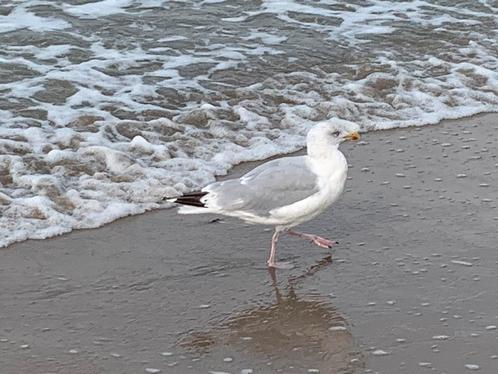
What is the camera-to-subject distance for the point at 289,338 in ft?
13.7

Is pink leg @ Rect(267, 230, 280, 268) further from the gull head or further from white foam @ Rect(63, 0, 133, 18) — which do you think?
white foam @ Rect(63, 0, 133, 18)

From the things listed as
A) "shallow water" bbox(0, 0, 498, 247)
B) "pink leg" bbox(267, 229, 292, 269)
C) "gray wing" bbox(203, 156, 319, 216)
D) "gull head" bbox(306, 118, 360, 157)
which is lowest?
"shallow water" bbox(0, 0, 498, 247)

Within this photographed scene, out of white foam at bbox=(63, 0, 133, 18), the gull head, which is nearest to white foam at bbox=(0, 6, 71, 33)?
white foam at bbox=(63, 0, 133, 18)

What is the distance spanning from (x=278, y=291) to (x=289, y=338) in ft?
1.69

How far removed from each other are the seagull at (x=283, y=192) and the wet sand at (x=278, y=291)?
24 cm

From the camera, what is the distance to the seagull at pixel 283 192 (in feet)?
16.0

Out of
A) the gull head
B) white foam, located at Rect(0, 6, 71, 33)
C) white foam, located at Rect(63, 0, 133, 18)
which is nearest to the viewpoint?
the gull head

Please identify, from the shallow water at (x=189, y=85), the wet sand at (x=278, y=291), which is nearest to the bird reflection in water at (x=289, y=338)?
the wet sand at (x=278, y=291)

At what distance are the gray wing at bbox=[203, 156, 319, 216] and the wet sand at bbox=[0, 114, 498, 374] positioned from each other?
11.6 inches

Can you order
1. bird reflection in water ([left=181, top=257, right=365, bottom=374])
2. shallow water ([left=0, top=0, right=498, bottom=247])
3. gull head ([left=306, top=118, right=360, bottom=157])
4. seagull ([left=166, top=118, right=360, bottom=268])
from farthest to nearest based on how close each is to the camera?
shallow water ([left=0, top=0, right=498, bottom=247]) < gull head ([left=306, top=118, right=360, bottom=157]) < seagull ([left=166, top=118, right=360, bottom=268]) < bird reflection in water ([left=181, top=257, right=365, bottom=374])

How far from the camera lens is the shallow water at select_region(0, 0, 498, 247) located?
602cm

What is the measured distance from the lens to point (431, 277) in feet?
15.4

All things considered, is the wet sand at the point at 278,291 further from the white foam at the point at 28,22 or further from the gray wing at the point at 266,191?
the white foam at the point at 28,22

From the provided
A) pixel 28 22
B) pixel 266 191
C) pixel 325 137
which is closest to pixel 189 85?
pixel 28 22
